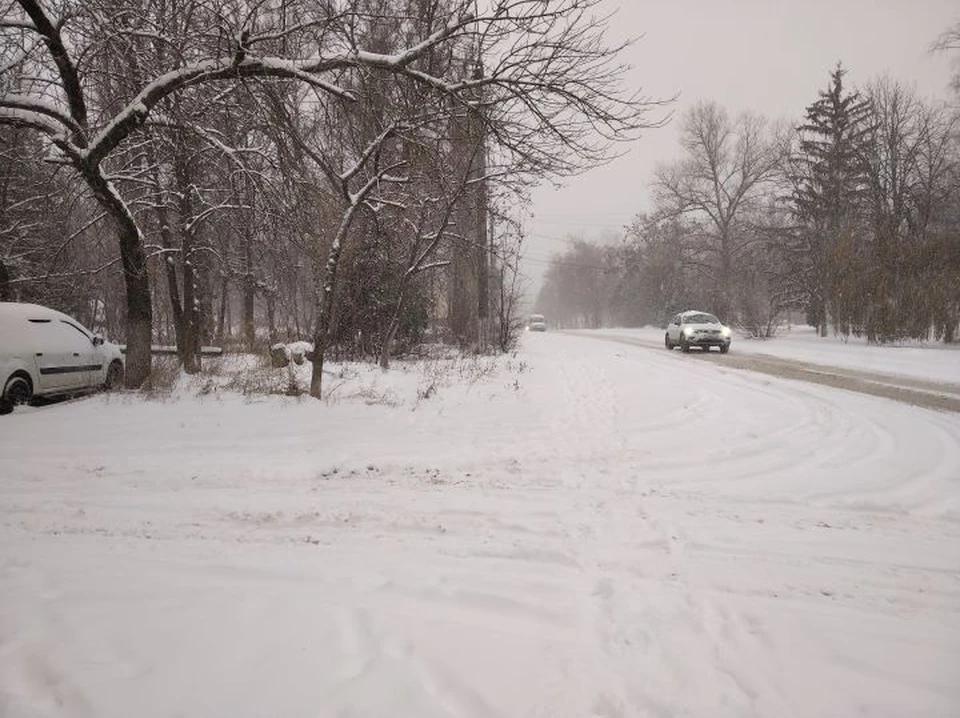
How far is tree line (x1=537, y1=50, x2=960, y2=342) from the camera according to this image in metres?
18.7

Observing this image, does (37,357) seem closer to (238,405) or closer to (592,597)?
(238,405)

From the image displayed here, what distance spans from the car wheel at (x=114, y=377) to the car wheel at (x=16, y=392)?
1280mm

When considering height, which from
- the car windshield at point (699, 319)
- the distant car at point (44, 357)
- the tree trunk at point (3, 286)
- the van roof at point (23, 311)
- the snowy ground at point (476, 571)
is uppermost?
the tree trunk at point (3, 286)

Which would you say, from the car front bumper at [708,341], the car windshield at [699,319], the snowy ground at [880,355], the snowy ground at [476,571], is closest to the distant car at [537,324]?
the car windshield at [699,319]

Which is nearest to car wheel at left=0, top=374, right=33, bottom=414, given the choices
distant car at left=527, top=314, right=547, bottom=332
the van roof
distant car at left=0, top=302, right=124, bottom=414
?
distant car at left=0, top=302, right=124, bottom=414

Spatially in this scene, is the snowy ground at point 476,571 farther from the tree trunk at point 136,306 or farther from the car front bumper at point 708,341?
the car front bumper at point 708,341

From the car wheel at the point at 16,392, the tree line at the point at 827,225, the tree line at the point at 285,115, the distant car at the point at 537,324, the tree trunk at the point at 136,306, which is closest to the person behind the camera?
the tree line at the point at 285,115

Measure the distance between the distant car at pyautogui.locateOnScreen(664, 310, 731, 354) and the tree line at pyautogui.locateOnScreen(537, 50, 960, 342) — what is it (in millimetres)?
5516

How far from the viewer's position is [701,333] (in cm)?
1938

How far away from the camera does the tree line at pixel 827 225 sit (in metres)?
18.7

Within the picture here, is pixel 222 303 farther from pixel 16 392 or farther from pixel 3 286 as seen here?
pixel 16 392

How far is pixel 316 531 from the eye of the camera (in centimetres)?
378

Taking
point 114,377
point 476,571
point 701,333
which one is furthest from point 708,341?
point 114,377

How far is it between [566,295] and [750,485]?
271ft
